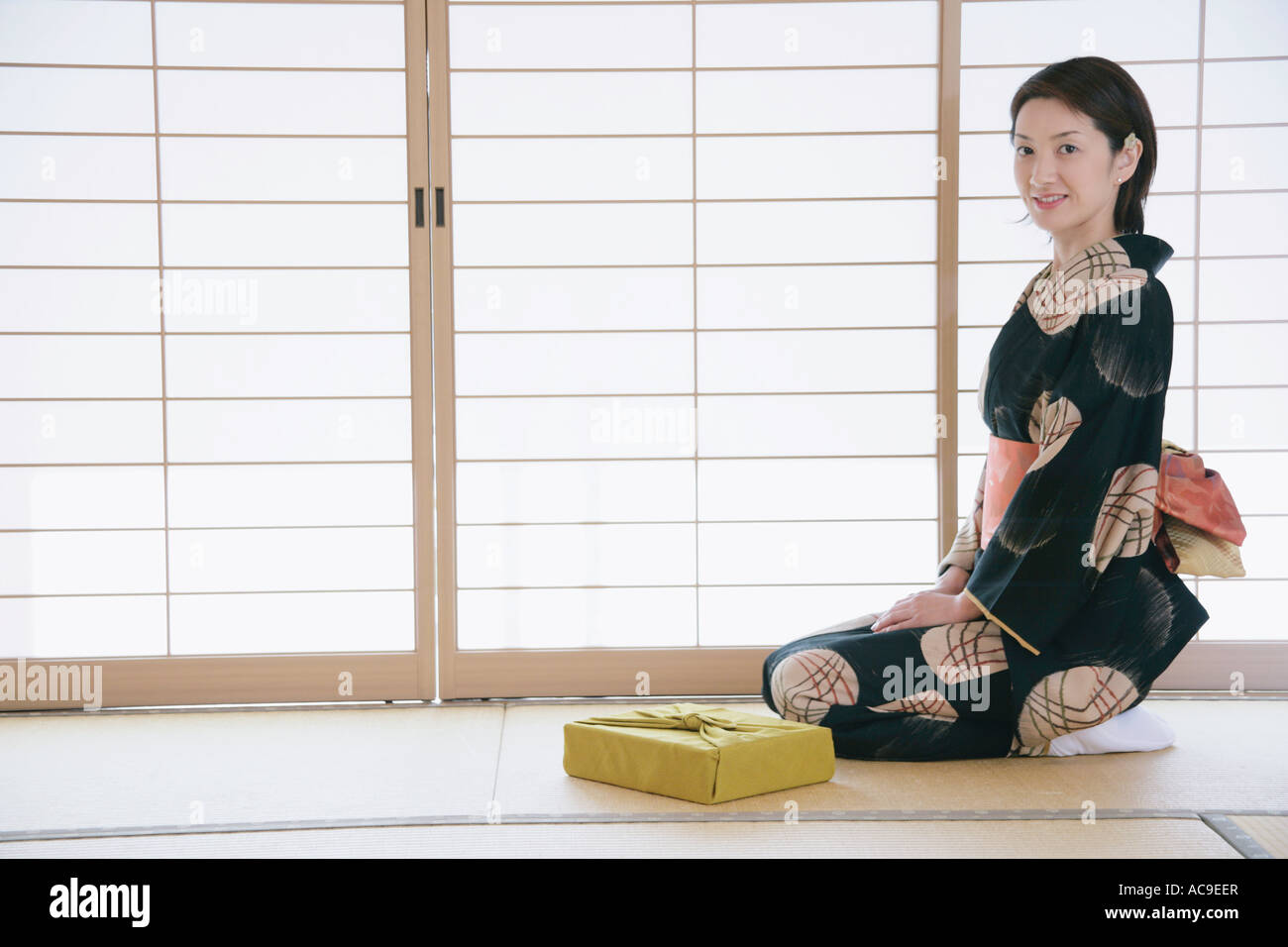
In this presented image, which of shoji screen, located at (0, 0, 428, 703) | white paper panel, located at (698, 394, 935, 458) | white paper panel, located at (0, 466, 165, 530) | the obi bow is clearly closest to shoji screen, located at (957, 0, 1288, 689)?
white paper panel, located at (698, 394, 935, 458)

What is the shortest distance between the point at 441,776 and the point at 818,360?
5.54ft

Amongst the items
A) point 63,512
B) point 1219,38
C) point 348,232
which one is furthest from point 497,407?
point 1219,38

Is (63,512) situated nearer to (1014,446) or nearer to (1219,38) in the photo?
(1014,446)

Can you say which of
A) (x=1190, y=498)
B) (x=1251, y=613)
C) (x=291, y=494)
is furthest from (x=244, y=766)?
(x=1251, y=613)

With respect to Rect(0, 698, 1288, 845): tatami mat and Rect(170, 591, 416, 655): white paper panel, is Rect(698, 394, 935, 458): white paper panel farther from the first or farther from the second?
Rect(170, 591, 416, 655): white paper panel

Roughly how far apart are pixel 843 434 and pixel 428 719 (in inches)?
58.6

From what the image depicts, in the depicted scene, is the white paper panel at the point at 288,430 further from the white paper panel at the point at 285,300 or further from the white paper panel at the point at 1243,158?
the white paper panel at the point at 1243,158

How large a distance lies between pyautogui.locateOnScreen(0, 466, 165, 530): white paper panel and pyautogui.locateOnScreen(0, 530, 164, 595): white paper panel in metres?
0.03

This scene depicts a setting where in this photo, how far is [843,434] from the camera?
3.59m

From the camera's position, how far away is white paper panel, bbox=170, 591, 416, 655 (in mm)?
3529

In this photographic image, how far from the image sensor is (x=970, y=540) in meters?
3.06

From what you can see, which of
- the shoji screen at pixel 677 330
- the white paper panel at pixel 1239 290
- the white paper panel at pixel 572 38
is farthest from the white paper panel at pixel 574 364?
the white paper panel at pixel 1239 290

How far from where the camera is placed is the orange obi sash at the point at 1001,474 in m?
2.86

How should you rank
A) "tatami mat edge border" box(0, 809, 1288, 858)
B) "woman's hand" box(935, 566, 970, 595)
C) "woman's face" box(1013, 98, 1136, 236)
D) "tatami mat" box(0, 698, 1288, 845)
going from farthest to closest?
1. "woman's hand" box(935, 566, 970, 595)
2. "woman's face" box(1013, 98, 1136, 236)
3. "tatami mat" box(0, 698, 1288, 845)
4. "tatami mat edge border" box(0, 809, 1288, 858)
